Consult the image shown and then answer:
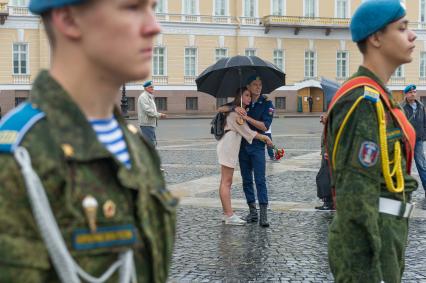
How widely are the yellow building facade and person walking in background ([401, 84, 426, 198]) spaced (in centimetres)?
3102

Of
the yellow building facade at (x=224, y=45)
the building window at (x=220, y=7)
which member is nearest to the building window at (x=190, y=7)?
the yellow building facade at (x=224, y=45)

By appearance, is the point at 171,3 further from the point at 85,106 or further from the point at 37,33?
the point at 85,106

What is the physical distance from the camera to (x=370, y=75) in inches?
111

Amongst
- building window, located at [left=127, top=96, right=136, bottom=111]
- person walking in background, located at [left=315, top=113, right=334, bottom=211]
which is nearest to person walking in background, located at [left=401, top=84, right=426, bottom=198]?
person walking in background, located at [left=315, top=113, right=334, bottom=211]

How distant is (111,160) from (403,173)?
62.6 inches

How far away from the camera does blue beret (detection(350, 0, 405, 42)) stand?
9.11ft

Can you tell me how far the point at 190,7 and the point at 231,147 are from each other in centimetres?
3651

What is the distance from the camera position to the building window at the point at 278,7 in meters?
45.0

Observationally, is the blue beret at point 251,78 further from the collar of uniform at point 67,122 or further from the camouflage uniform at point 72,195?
the collar of uniform at point 67,122

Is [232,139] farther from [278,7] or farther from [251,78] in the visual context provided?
[278,7]

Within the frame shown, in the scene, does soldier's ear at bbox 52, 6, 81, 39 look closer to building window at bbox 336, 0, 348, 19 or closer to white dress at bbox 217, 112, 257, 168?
white dress at bbox 217, 112, 257, 168

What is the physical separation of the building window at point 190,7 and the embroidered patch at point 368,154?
Result: 4087cm

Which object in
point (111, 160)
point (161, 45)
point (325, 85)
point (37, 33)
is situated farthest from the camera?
point (161, 45)

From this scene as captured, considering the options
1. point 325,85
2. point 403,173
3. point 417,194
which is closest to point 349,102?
point 403,173
